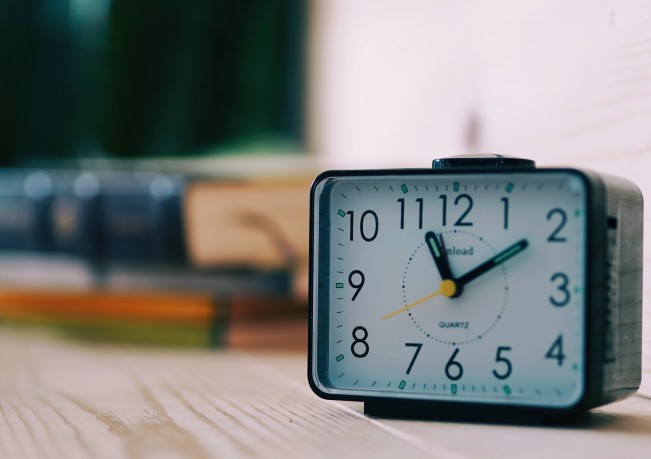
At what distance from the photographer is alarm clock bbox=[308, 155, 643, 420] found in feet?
2.30

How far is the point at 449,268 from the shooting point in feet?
2.51

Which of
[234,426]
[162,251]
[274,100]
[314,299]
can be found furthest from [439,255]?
[274,100]

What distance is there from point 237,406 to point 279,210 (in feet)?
1.88

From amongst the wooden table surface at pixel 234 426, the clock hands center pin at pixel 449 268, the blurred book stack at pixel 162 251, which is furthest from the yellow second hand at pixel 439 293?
the blurred book stack at pixel 162 251

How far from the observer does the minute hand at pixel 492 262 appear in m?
0.74

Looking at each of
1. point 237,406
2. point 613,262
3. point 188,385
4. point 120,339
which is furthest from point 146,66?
point 613,262

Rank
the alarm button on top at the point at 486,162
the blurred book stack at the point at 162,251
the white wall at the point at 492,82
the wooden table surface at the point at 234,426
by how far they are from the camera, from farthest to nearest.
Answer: the blurred book stack at the point at 162,251, the white wall at the point at 492,82, the alarm button on top at the point at 486,162, the wooden table surface at the point at 234,426

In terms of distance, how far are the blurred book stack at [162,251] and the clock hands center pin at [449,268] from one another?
0.59m

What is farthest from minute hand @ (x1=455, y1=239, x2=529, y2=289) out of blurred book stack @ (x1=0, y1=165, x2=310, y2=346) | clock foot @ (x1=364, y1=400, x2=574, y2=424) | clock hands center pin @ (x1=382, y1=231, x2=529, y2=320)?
blurred book stack @ (x1=0, y1=165, x2=310, y2=346)

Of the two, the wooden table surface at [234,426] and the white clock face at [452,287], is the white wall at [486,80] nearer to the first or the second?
the white clock face at [452,287]

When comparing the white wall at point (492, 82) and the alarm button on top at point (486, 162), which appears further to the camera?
the white wall at point (492, 82)

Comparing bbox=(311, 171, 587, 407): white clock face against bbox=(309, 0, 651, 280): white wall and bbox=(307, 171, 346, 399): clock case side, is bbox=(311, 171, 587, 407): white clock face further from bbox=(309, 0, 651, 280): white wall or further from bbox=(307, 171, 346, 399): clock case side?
bbox=(309, 0, 651, 280): white wall

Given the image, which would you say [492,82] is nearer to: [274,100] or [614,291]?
[614,291]

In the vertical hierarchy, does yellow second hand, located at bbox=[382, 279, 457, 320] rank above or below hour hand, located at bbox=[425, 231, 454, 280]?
below
